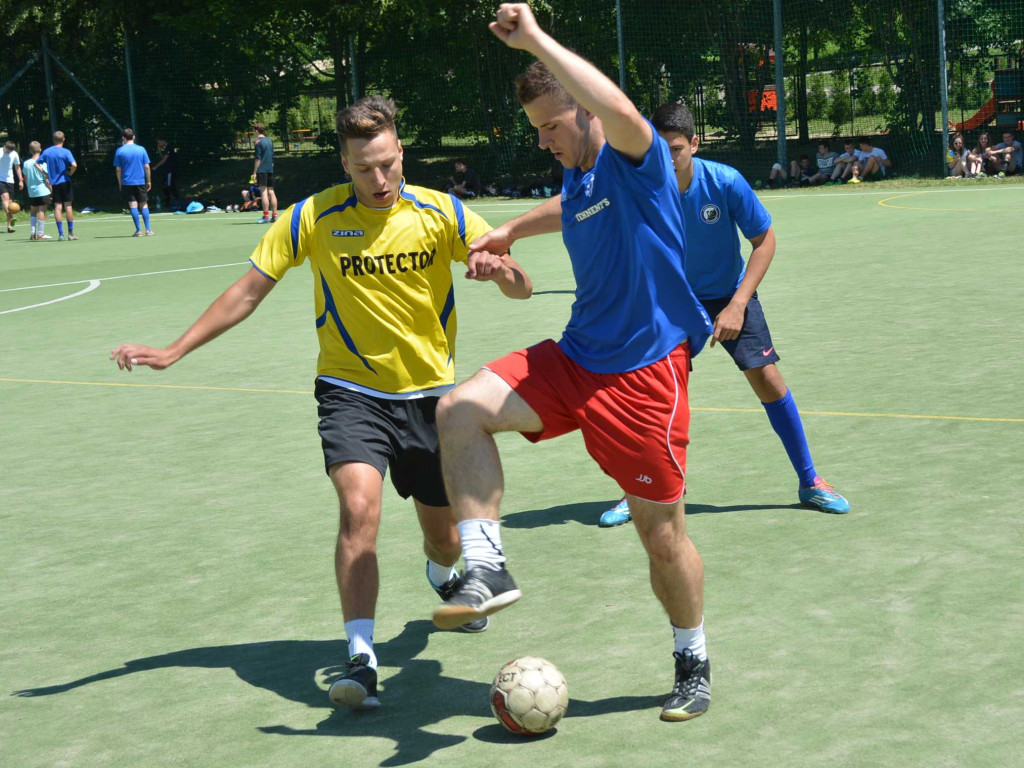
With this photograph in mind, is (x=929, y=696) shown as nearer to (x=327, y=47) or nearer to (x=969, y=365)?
(x=969, y=365)

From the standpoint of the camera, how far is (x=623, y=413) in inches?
164

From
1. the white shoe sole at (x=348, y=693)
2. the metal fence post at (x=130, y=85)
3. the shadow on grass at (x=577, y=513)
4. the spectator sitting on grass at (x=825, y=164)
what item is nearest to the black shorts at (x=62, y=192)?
the metal fence post at (x=130, y=85)

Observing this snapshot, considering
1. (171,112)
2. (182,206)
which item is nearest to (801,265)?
(182,206)

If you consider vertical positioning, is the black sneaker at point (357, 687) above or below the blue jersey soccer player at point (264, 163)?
below

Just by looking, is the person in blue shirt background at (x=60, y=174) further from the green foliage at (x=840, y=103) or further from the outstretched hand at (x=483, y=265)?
the outstretched hand at (x=483, y=265)

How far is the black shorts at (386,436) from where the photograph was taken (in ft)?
15.5

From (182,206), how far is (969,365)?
30888 mm

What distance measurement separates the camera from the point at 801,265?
54.3 ft

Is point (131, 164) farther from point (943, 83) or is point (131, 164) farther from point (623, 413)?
→ point (623, 413)

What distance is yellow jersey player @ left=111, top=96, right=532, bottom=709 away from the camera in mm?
4820

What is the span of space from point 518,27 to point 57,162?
2701 cm

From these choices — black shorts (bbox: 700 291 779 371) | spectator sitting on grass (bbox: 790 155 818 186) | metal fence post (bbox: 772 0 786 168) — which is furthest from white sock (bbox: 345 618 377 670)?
metal fence post (bbox: 772 0 786 168)

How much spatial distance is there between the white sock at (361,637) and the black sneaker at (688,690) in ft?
3.41

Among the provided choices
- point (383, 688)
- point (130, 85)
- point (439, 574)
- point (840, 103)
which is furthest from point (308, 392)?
point (130, 85)
